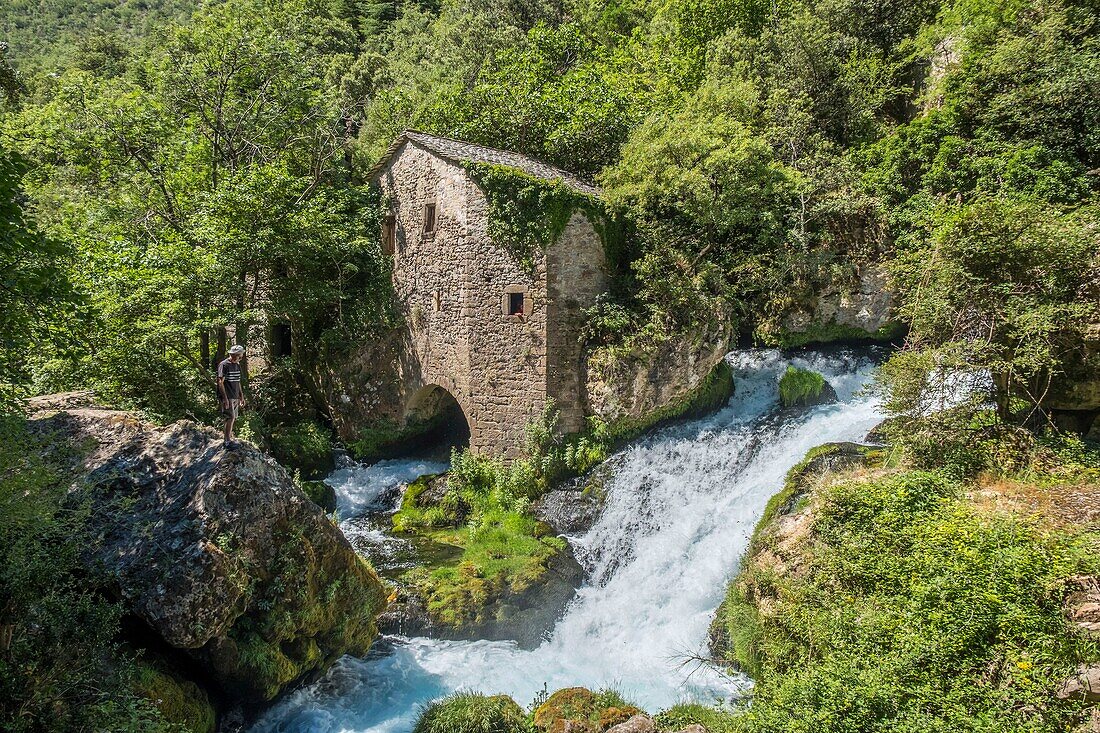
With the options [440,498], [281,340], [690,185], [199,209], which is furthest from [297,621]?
[281,340]

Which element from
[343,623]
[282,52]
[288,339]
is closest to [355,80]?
[282,52]

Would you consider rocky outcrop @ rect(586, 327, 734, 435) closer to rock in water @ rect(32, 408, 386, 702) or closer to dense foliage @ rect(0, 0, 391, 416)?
dense foliage @ rect(0, 0, 391, 416)

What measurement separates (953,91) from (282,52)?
1713 centimetres

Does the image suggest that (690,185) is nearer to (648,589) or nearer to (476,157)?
(476,157)

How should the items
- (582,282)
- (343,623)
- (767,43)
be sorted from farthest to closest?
(767,43) → (582,282) → (343,623)

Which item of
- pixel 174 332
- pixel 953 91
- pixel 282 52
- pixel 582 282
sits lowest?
pixel 174 332

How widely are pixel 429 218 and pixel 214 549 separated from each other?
10380mm

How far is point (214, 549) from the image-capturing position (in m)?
6.41

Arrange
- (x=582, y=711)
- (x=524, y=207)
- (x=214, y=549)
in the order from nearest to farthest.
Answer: (x=214, y=549) → (x=582, y=711) → (x=524, y=207)

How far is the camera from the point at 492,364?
46.2 ft

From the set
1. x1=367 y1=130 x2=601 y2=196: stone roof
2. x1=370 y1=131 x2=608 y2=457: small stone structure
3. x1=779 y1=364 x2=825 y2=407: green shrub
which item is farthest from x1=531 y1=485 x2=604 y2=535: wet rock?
x1=367 y1=130 x2=601 y2=196: stone roof

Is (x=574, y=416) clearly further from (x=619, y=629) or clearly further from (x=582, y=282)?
(x=619, y=629)

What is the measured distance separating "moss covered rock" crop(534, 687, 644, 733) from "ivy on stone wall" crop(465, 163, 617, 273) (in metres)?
8.97

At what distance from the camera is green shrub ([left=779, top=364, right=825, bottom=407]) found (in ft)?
44.3
